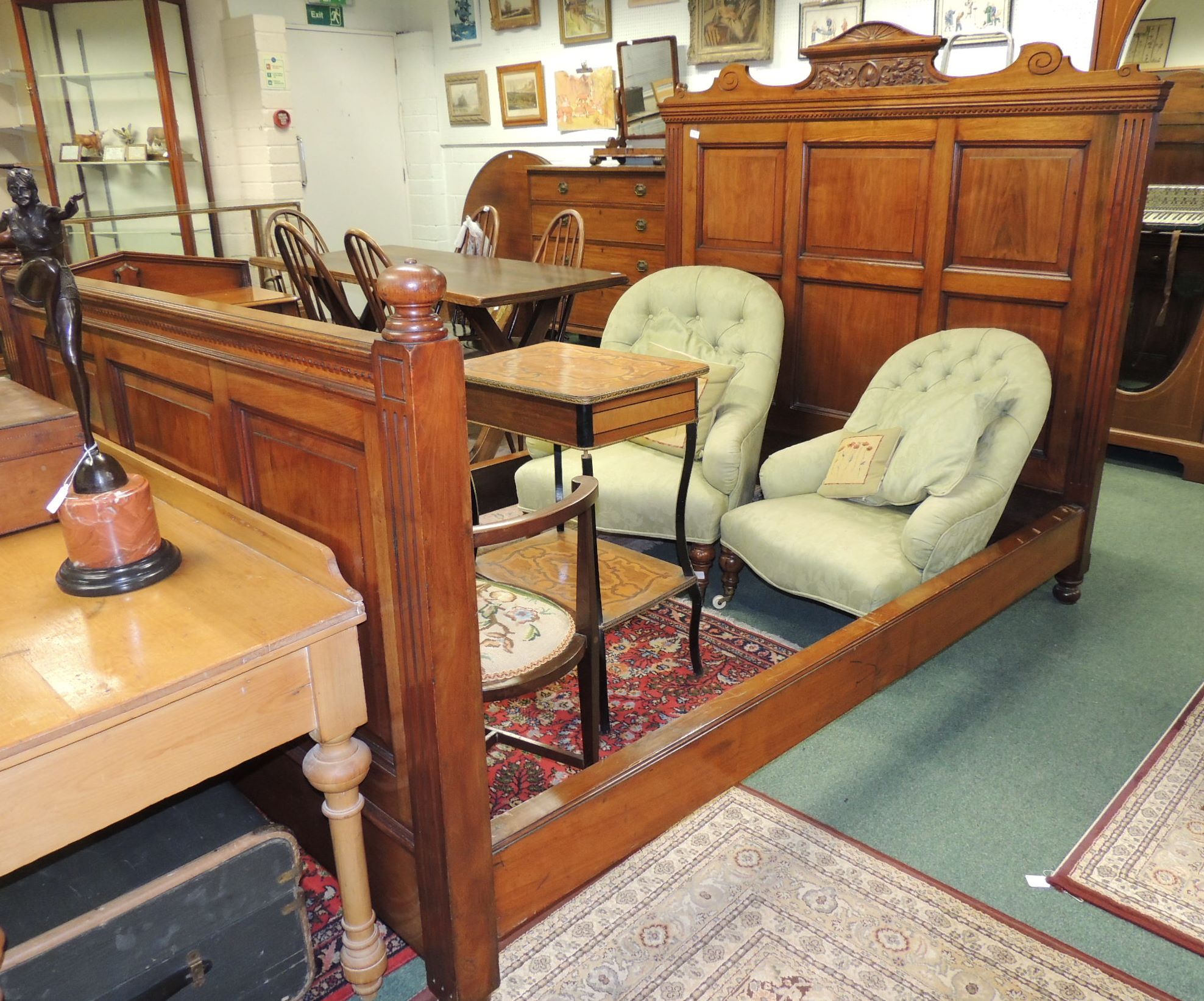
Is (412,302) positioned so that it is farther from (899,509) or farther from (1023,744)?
(899,509)

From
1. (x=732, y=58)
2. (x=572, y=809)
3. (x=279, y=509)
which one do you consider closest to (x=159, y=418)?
(x=279, y=509)

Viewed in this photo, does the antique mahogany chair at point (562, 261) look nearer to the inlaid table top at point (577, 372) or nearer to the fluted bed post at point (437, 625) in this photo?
the inlaid table top at point (577, 372)

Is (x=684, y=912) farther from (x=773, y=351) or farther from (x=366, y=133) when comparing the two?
(x=366, y=133)

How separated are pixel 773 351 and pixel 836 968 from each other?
2.02 metres

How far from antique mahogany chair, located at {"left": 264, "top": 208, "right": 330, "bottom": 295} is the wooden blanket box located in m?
1.91

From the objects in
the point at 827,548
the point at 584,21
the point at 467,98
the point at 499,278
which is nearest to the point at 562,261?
the point at 499,278

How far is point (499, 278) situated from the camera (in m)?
3.73

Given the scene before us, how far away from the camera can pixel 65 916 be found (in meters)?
1.34

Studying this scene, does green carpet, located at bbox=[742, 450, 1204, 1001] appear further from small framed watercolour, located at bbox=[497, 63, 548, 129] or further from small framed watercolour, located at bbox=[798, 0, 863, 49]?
small framed watercolour, located at bbox=[497, 63, 548, 129]

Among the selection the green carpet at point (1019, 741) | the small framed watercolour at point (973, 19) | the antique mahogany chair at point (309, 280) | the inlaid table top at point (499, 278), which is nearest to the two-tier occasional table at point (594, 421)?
the green carpet at point (1019, 741)

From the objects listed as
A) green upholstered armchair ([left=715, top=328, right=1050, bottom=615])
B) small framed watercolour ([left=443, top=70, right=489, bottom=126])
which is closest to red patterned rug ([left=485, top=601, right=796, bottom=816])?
green upholstered armchair ([left=715, top=328, right=1050, bottom=615])

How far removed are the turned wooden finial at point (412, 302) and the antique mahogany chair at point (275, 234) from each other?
305cm

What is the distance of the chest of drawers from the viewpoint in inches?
205

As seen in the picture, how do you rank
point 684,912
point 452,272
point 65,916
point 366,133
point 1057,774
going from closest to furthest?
point 65,916 < point 684,912 < point 1057,774 < point 452,272 < point 366,133
